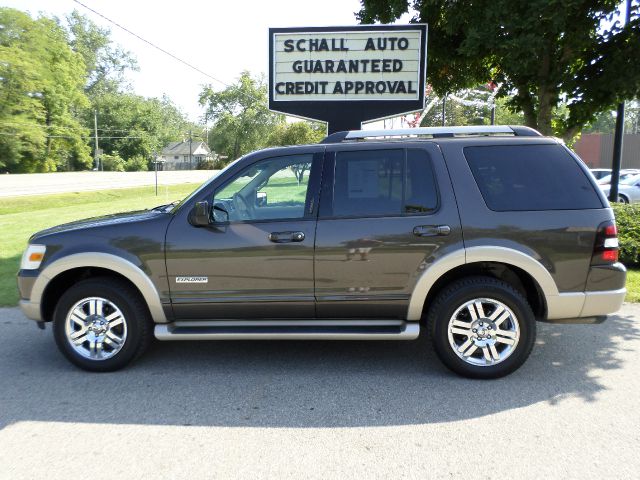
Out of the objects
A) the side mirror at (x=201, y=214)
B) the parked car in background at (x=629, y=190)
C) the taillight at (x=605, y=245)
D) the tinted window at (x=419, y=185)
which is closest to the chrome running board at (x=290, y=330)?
the side mirror at (x=201, y=214)

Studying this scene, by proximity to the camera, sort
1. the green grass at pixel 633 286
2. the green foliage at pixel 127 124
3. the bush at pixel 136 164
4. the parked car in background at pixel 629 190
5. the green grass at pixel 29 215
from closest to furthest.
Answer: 1. the green grass at pixel 633 286
2. the green grass at pixel 29 215
3. the parked car in background at pixel 629 190
4. the bush at pixel 136 164
5. the green foliage at pixel 127 124

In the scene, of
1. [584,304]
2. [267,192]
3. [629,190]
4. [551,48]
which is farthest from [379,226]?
[629,190]

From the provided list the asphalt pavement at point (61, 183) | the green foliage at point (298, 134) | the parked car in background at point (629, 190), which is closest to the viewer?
the parked car in background at point (629, 190)

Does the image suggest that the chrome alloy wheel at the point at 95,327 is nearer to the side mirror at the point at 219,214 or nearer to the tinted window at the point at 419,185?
the side mirror at the point at 219,214

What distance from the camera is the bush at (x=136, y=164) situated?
→ 81.4 m

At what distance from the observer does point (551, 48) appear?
24.1ft

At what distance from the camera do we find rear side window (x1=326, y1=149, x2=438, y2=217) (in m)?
4.02

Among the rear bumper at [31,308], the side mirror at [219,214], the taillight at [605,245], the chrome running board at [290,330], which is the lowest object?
the chrome running board at [290,330]

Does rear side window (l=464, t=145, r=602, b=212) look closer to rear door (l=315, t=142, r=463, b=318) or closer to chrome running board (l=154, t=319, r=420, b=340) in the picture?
rear door (l=315, t=142, r=463, b=318)

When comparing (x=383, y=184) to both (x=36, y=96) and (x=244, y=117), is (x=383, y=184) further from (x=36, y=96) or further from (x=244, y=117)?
(x=244, y=117)

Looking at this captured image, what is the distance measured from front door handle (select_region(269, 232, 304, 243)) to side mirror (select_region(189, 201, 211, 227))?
53 centimetres

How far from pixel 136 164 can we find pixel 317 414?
280ft

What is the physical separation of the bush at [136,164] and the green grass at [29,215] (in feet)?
172

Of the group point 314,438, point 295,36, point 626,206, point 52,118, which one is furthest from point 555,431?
point 52,118
